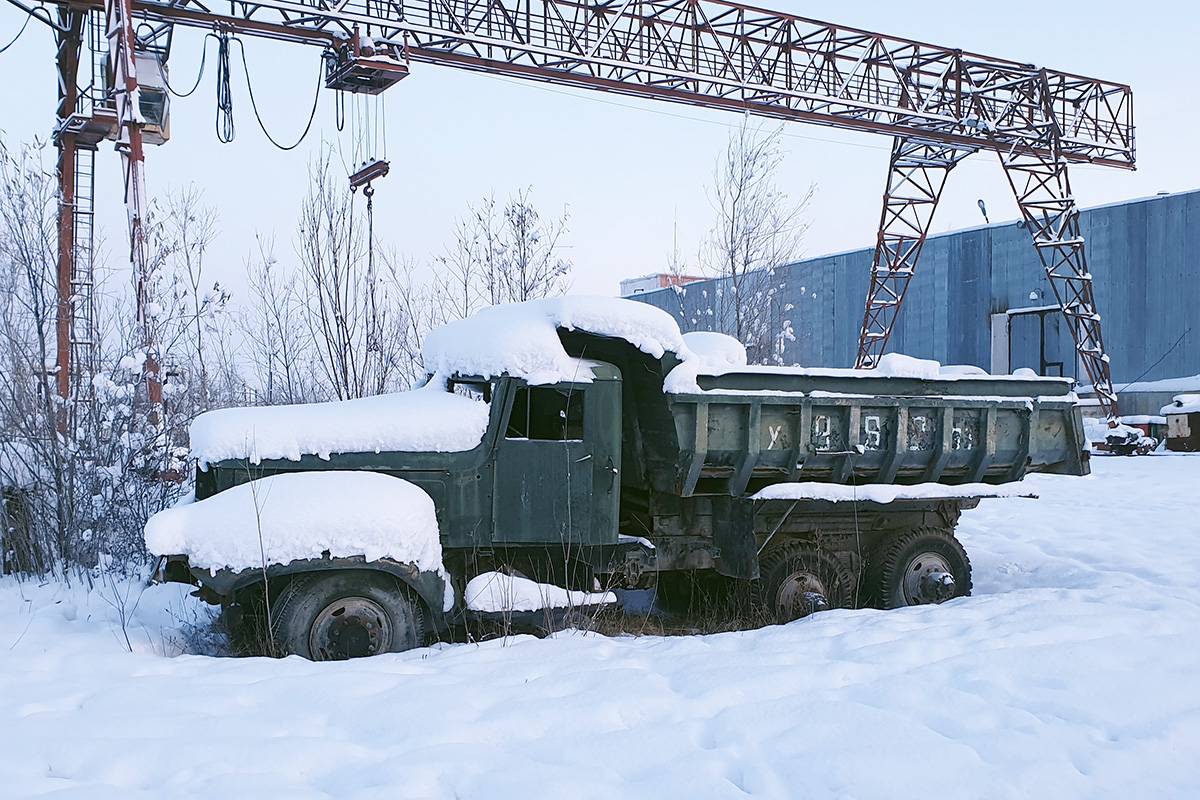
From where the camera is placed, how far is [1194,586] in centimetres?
707

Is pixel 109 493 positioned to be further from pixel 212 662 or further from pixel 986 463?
pixel 986 463

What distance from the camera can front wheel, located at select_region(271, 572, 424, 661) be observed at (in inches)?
206

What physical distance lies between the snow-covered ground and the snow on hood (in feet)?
5.61

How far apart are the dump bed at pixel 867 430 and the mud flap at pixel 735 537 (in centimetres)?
17

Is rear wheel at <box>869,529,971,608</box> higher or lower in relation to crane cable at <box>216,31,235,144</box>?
lower

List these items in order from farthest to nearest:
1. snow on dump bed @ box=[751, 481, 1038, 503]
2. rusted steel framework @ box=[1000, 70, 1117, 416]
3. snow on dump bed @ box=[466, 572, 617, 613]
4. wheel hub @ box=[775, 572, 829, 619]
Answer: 1. rusted steel framework @ box=[1000, 70, 1117, 416]
2. wheel hub @ box=[775, 572, 829, 619]
3. snow on dump bed @ box=[751, 481, 1038, 503]
4. snow on dump bed @ box=[466, 572, 617, 613]

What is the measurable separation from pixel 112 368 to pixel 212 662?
4140 millimetres

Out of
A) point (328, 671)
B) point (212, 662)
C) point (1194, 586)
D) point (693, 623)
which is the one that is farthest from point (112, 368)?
point (1194, 586)

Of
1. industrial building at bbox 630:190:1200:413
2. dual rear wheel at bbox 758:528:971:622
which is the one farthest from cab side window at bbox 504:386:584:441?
industrial building at bbox 630:190:1200:413

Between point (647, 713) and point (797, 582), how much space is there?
120 inches

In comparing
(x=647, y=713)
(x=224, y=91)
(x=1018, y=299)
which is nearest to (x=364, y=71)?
(x=224, y=91)

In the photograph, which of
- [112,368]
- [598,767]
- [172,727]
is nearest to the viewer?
[598,767]

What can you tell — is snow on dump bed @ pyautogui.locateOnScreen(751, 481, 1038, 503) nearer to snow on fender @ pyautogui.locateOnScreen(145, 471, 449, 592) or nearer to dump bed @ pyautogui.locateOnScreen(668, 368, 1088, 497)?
dump bed @ pyautogui.locateOnScreen(668, 368, 1088, 497)

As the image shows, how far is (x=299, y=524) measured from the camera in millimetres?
5152
